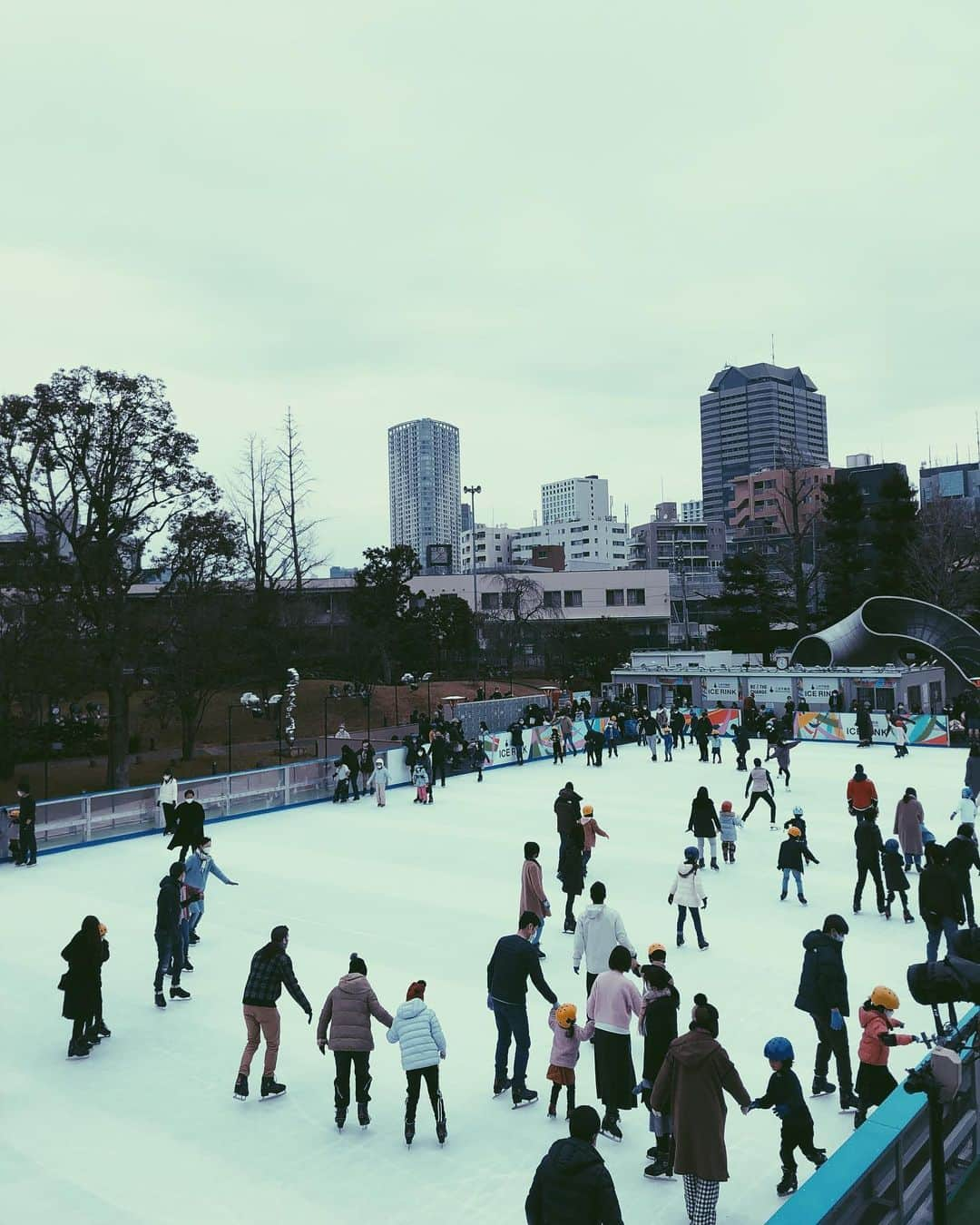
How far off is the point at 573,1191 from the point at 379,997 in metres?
5.21

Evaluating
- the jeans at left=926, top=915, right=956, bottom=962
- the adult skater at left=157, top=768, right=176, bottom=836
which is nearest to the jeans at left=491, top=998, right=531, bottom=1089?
the jeans at left=926, top=915, right=956, bottom=962

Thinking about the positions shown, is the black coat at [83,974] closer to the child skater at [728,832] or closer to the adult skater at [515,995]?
the adult skater at [515,995]

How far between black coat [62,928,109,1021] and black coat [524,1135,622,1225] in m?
4.88

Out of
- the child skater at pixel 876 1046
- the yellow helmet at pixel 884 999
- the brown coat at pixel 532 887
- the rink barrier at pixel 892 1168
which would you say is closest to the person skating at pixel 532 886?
the brown coat at pixel 532 887

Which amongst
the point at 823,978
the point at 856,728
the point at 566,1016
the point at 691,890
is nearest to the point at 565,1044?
the point at 566,1016

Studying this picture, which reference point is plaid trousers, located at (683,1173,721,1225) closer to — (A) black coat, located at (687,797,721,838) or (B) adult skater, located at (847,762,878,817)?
(A) black coat, located at (687,797,721,838)

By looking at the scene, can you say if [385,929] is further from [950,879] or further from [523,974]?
[950,879]

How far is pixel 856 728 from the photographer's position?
26359 millimetres

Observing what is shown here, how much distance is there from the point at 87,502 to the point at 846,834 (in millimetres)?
22711

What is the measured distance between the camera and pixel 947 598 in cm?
5003

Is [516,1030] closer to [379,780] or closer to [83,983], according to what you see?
[83,983]

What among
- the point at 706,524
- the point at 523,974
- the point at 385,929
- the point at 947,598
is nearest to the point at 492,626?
the point at 947,598

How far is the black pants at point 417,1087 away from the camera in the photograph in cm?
579

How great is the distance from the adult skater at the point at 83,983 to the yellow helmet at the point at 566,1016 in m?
3.73
